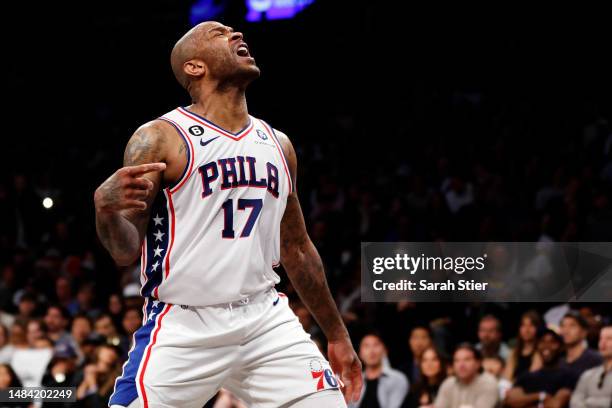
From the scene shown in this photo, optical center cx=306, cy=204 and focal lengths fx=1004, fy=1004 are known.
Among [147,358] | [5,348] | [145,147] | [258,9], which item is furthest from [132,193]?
[258,9]

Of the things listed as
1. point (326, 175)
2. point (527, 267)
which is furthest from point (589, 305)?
point (326, 175)

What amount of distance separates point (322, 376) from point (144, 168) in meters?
0.98

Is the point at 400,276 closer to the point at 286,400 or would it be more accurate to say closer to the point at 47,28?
the point at 286,400

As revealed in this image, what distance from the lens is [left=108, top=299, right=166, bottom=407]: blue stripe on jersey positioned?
10.7ft

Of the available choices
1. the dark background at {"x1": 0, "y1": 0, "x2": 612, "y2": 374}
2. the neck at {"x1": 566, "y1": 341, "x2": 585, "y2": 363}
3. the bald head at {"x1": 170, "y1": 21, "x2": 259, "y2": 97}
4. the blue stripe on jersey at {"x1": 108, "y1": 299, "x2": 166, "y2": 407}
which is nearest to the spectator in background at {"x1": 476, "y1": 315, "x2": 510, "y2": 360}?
the dark background at {"x1": 0, "y1": 0, "x2": 612, "y2": 374}

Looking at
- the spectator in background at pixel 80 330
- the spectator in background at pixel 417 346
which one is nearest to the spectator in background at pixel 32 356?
the spectator in background at pixel 80 330

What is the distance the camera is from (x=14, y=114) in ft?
44.9

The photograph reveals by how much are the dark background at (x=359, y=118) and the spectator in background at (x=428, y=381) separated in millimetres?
620

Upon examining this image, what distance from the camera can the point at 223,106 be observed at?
369 centimetres

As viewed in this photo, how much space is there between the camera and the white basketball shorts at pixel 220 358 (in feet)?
10.8

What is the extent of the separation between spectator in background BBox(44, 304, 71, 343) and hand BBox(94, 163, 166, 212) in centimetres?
616

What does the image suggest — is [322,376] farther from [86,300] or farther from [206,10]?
[206,10]

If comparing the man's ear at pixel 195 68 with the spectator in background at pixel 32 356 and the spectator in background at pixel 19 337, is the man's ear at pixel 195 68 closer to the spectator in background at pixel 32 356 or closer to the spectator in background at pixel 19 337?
the spectator in background at pixel 32 356

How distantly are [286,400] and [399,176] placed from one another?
7108 millimetres
